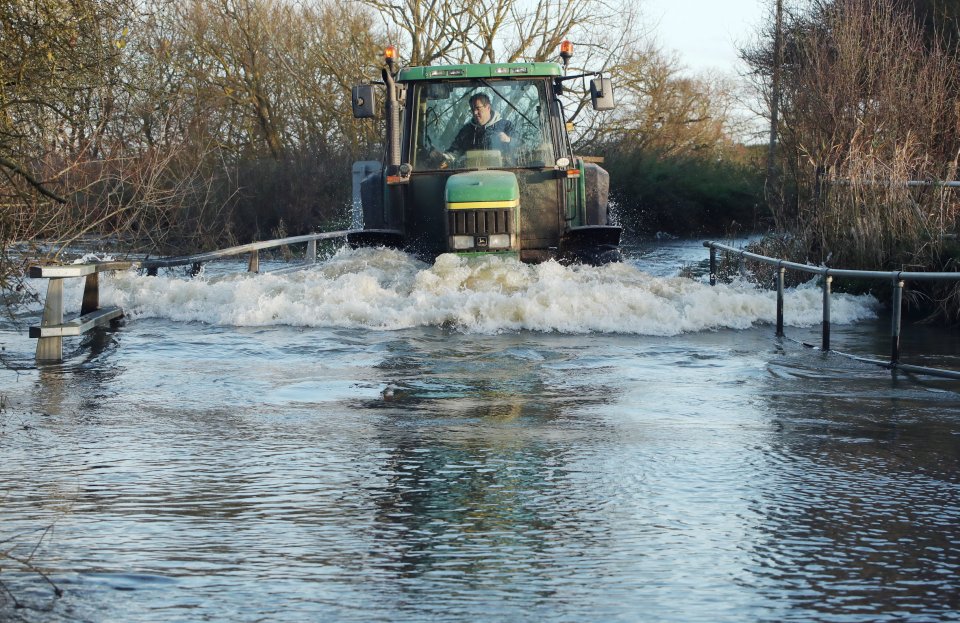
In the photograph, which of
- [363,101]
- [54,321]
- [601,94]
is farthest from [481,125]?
A: [54,321]

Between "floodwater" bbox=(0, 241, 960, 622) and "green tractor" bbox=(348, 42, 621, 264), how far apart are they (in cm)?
366

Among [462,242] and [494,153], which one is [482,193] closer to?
[462,242]

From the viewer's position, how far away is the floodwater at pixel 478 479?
4855 mm

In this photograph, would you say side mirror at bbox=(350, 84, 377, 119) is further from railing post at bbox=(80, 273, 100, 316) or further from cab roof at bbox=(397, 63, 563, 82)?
railing post at bbox=(80, 273, 100, 316)

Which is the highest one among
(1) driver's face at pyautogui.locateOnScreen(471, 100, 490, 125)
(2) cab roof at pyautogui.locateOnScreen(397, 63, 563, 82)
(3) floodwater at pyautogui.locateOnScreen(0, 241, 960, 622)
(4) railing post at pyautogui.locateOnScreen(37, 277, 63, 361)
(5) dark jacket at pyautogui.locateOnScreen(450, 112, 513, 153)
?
(2) cab roof at pyautogui.locateOnScreen(397, 63, 563, 82)

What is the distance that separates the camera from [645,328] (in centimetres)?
1395

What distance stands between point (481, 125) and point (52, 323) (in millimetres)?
7163

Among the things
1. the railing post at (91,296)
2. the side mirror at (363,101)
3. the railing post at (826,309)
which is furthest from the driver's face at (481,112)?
the railing post at (826,309)

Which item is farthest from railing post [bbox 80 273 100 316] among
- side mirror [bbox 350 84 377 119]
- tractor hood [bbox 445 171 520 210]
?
tractor hood [bbox 445 171 520 210]

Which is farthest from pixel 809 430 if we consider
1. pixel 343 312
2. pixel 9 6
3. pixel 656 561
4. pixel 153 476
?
pixel 343 312

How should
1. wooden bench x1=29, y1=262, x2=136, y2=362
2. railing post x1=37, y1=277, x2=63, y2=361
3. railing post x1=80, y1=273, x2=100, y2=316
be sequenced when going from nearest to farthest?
wooden bench x1=29, y1=262, x2=136, y2=362, railing post x1=37, y1=277, x2=63, y2=361, railing post x1=80, y1=273, x2=100, y2=316

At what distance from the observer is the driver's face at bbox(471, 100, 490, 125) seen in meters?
17.2

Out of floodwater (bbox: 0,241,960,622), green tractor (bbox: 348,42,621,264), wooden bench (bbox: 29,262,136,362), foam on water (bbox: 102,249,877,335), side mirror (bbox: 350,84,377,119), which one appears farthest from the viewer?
green tractor (bbox: 348,42,621,264)

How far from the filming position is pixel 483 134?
17.3 m
